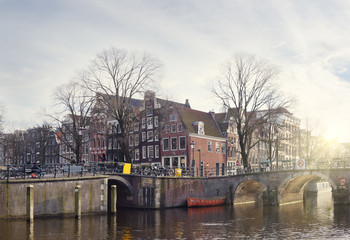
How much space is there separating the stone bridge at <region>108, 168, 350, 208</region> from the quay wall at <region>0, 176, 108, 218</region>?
389 cm

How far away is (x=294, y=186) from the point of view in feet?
155

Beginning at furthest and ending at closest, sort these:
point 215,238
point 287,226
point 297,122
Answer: point 297,122, point 287,226, point 215,238

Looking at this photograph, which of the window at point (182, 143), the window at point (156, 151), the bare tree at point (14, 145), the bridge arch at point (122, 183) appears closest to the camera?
the bridge arch at point (122, 183)

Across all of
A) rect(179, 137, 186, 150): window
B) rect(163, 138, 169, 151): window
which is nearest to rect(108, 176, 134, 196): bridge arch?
rect(179, 137, 186, 150): window

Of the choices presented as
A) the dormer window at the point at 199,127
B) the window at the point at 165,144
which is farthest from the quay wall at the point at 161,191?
the window at the point at 165,144

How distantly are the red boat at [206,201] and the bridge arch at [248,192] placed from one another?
1.74 metres

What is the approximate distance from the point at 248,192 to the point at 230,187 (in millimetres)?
3693

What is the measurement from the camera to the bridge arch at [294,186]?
41.9 metres

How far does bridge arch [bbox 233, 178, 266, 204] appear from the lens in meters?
47.2

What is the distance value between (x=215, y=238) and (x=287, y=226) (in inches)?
269

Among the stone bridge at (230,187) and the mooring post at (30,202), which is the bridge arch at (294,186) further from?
the mooring post at (30,202)

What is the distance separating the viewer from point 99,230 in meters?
27.5

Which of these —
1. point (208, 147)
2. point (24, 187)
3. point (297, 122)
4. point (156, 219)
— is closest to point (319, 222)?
point (156, 219)

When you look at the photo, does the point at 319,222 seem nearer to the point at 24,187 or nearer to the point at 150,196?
the point at 150,196
